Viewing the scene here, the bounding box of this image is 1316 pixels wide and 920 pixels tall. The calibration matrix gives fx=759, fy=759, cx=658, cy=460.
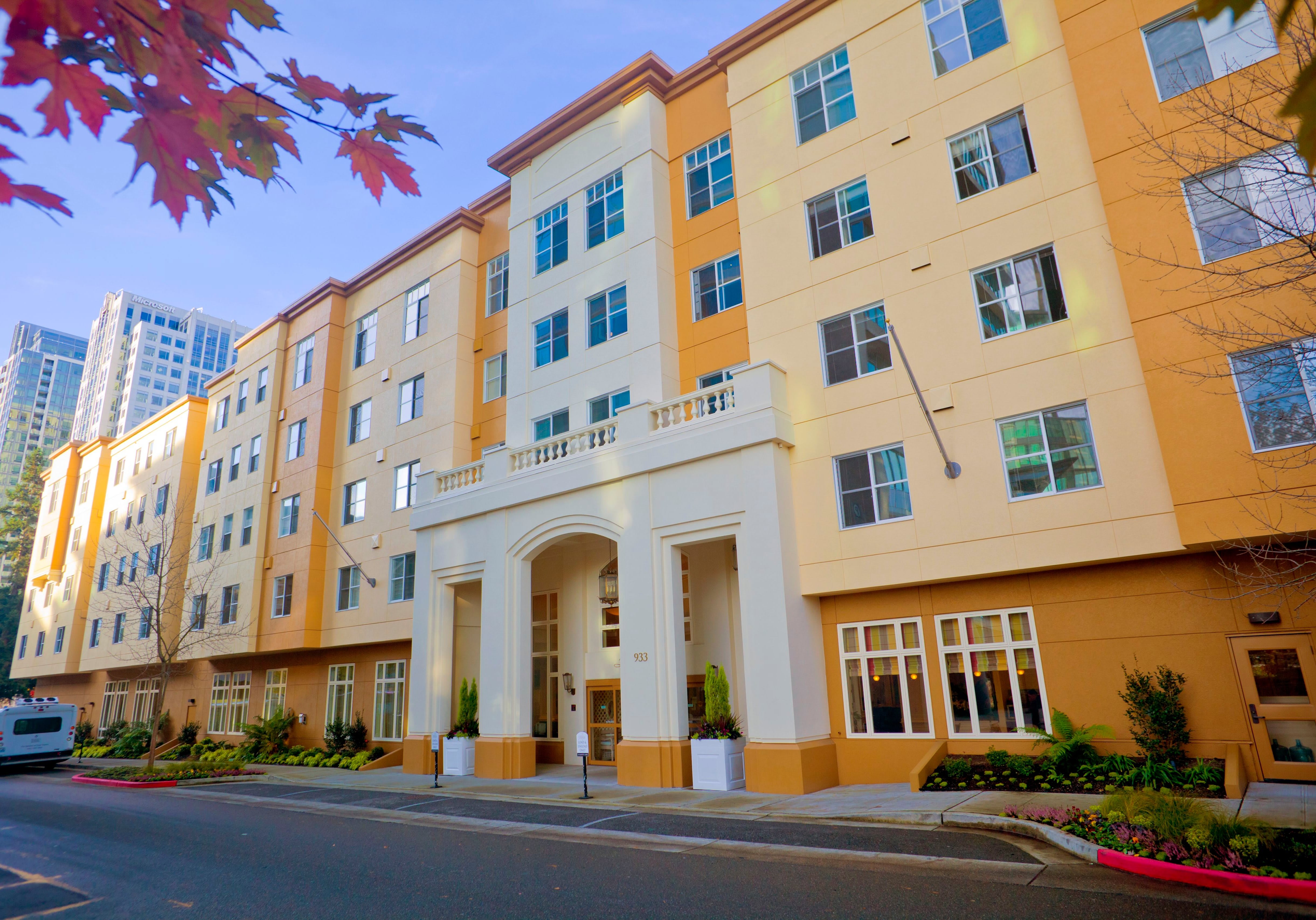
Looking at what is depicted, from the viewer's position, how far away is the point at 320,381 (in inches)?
1183

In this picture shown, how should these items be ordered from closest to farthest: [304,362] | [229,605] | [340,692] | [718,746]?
[718,746] → [340,692] → [229,605] → [304,362]

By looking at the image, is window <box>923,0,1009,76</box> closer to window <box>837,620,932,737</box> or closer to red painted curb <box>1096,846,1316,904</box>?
window <box>837,620,932,737</box>

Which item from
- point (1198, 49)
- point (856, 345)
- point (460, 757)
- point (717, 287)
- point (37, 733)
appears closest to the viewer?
point (1198, 49)

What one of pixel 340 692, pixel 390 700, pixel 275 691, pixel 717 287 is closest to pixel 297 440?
pixel 275 691

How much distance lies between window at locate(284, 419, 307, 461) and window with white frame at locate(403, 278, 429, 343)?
6185 millimetres

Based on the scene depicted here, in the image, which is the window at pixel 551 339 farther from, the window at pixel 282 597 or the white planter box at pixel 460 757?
the window at pixel 282 597

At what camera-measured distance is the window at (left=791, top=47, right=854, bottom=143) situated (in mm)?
17734

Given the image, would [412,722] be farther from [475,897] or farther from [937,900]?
[937,900]

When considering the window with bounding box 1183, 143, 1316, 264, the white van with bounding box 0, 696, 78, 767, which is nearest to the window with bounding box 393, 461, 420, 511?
the white van with bounding box 0, 696, 78, 767

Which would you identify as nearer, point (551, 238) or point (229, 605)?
point (551, 238)

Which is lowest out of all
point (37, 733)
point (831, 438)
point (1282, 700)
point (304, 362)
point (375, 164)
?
point (37, 733)

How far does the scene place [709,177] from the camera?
20.7 m

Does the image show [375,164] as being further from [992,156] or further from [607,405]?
[607,405]

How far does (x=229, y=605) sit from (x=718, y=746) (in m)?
24.6
